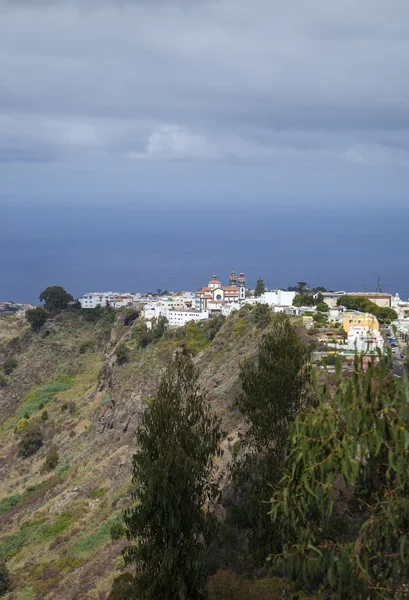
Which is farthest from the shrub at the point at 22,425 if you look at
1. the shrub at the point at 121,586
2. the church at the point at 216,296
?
the shrub at the point at 121,586

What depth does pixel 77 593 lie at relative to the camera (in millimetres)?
22094

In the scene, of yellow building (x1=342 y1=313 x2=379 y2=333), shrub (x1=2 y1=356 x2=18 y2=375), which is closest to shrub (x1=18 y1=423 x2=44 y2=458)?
shrub (x1=2 y1=356 x2=18 y2=375)

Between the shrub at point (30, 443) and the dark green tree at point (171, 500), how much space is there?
109 ft

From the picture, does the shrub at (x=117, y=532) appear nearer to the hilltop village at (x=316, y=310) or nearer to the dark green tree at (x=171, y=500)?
the dark green tree at (x=171, y=500)

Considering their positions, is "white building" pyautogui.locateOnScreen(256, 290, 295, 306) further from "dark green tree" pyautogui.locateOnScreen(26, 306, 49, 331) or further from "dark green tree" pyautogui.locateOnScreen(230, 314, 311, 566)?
"dark green tree" pyautogui.locateOnScreen(230, 314, 311, 566)

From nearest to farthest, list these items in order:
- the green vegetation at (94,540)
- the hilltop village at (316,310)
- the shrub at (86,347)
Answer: the green vegetation at (94,540)
the hilltop village at (316,310)
the shrub at (86,347)

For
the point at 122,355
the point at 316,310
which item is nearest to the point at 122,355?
the point at 122,355

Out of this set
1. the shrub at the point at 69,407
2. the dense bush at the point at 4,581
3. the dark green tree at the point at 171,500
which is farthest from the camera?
the shrub at the point at 69,407

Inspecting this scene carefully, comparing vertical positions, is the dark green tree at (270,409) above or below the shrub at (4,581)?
above

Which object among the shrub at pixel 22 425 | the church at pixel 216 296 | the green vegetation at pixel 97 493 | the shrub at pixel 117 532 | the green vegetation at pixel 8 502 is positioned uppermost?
the church at pixel 216 296

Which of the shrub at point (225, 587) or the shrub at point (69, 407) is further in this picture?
the shrub at point (69, 407)

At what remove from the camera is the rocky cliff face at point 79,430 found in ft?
85.7

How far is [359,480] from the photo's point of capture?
31.7ft

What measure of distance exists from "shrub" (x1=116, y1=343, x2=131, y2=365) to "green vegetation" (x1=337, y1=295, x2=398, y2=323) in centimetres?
1705
